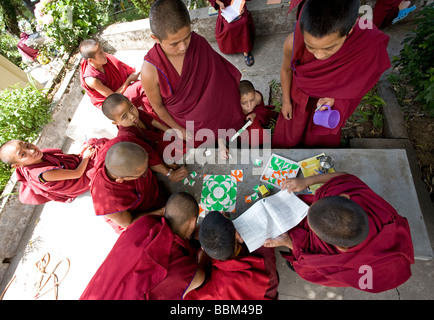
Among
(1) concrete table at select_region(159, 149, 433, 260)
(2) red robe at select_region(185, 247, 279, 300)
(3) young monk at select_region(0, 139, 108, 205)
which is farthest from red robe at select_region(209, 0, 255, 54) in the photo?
(2) red robe at select_region(185, 247, 279, 300)

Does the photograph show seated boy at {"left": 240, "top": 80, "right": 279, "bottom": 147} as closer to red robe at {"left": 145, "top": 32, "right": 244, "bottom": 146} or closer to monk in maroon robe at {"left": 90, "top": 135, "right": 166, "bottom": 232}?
red robe at {"left": 145, "top": 32, "right": 244, "bottom": 146}

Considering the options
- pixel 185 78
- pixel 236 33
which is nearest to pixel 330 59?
pixel 185 78

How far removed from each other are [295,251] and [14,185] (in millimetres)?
4242

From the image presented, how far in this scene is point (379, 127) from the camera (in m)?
3.13

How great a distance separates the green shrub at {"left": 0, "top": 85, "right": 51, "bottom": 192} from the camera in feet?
12.4

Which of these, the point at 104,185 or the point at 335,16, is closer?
the point at 335,16

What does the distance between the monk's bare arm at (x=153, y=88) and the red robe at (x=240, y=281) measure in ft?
5.45

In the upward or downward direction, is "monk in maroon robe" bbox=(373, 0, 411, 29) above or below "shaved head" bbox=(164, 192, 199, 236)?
above

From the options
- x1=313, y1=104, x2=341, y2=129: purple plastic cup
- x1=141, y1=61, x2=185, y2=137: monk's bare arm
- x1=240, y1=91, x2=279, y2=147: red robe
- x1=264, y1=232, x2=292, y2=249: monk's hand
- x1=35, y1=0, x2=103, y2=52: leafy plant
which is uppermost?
x1=35, y1=0, x2=103, y2=52: leafy plant

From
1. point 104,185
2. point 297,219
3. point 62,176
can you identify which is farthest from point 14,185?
point 297,219

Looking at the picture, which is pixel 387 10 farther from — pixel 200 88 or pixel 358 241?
pixel 358 241

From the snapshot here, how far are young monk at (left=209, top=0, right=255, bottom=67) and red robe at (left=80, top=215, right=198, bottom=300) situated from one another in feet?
10.9

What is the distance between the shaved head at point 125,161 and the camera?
2123mm

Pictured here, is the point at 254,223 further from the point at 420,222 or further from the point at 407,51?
the point at 407,51
